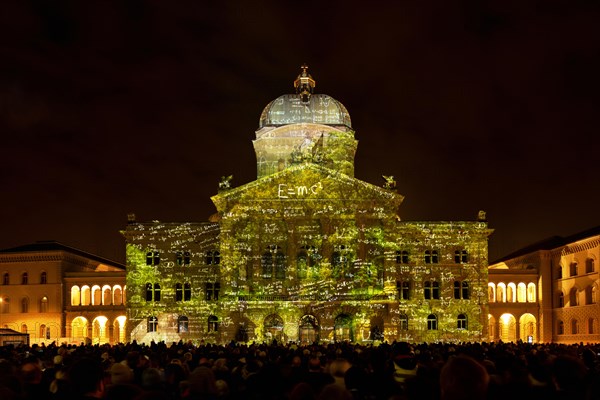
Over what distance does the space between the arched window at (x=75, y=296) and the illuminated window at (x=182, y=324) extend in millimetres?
13392

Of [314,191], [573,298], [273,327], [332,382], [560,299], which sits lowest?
[273,327]

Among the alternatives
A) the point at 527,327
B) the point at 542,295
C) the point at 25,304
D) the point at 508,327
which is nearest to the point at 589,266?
the point at 542,295

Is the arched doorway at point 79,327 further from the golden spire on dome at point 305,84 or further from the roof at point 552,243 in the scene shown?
the roof at point 552,243

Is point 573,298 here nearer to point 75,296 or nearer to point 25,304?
point 75,296

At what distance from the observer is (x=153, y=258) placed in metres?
70.6

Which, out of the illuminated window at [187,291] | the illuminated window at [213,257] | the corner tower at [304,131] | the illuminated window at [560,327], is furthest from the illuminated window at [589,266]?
the illuminated window at [187,291]

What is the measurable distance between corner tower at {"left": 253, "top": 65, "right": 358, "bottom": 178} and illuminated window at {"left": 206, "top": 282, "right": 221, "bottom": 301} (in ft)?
35.3

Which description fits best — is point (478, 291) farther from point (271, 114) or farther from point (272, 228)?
point (271, 114)

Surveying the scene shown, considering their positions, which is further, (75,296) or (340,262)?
(75,296)

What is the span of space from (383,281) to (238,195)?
12590mm

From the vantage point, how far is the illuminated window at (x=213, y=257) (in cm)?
7056

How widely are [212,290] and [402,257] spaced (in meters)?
15.3

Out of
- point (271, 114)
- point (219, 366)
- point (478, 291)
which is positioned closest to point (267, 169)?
point (271, 114)

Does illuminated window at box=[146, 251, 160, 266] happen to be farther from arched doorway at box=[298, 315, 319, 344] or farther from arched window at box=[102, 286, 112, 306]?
arched doorway at box=[298, 315, 319, 344]
